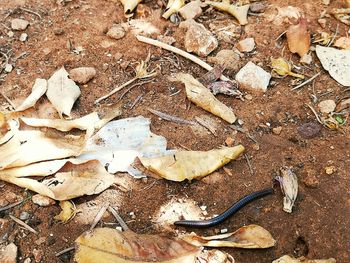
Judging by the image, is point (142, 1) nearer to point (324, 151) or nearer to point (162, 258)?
point (324, 151)

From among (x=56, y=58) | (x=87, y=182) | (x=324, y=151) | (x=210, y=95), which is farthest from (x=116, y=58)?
(x=324, y=151)

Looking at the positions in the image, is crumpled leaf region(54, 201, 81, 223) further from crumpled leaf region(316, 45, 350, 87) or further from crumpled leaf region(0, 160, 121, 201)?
crumpled leaf region(316, 45, 350, 87)

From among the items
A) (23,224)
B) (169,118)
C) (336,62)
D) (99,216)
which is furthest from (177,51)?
(23,224)

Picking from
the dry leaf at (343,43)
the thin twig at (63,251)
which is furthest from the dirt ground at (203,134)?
the dry leaf at (343,43)

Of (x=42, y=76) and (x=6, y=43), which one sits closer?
(x=42, y=76)

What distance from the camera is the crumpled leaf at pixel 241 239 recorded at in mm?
3066

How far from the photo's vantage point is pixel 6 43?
14.2 feet

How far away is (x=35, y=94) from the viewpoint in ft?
12.6

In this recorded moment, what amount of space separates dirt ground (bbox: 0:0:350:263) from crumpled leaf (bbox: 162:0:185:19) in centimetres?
8

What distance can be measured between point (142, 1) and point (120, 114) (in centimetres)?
136

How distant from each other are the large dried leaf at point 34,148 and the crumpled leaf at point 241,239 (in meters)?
1.01

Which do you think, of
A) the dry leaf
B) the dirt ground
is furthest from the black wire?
the dry leaf

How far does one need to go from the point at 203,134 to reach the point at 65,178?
Answer: 1039 millimetres

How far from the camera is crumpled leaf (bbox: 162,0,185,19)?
4.52m
